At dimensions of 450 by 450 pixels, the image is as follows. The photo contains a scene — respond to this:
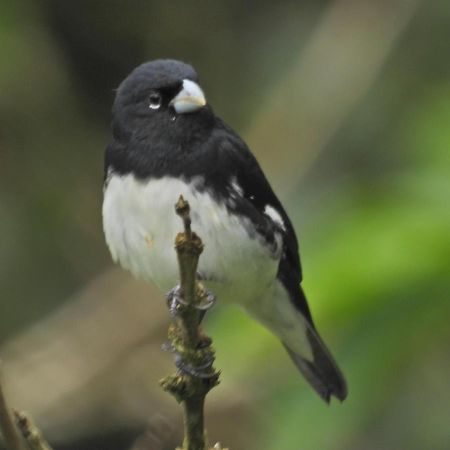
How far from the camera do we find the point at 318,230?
3.27 m

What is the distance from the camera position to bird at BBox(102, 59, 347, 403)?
11.0 feet

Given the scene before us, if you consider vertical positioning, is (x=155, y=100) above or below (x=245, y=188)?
above

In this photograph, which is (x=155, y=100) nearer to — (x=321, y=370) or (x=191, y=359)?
(x=191, y=359)

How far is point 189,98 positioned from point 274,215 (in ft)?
1.70

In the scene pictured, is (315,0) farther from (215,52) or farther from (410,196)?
(410,196)

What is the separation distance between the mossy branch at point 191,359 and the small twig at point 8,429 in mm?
516

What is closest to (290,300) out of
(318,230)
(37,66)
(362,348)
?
(318,230)

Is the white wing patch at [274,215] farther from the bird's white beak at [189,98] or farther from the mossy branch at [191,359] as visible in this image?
the mossy branch at [191,359]

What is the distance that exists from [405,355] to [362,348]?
97 millimetres

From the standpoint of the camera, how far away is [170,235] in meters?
3.40

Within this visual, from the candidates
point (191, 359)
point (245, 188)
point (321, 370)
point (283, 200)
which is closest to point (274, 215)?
point (245, 188)

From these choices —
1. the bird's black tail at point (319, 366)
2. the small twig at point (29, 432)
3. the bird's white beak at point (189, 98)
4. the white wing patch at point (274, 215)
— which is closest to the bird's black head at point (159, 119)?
the bird's white beak at point (189, 98)

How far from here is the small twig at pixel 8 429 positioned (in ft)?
6.93

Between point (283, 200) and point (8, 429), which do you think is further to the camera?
point (283, 200)
